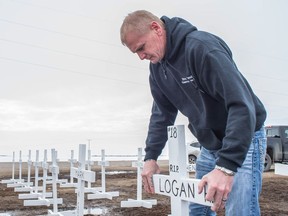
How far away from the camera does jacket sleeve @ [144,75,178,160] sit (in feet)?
8.30

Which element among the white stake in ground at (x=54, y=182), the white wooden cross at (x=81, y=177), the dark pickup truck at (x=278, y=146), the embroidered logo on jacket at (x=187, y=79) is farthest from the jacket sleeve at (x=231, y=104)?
the dark pickup truck at (x=278, y=146)

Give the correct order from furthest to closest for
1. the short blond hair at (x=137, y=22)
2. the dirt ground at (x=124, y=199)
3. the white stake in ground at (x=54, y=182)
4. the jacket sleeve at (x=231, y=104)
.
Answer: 1. the dirt ground at (x=124, y=199)
2. the white stake in ground at (x=54, y=182)
3. the short blond hair at (x=137, y=22)
4. the jacket sleeve at (x=231, y=104)

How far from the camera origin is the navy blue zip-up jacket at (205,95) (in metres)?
1.70

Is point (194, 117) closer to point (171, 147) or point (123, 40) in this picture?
point (171, 147)

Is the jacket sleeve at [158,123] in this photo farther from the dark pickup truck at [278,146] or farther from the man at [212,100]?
the dark pickup truck at [278,146]

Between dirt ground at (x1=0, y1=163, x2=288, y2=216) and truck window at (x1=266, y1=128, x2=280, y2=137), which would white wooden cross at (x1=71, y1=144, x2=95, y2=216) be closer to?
dirt ground at (x1=0, y1=163, x2=288, y2=216)

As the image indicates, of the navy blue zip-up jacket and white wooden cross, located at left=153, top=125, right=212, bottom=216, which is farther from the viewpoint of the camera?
white wooden cross, located at left=153, top=125, right=212, bottom=216

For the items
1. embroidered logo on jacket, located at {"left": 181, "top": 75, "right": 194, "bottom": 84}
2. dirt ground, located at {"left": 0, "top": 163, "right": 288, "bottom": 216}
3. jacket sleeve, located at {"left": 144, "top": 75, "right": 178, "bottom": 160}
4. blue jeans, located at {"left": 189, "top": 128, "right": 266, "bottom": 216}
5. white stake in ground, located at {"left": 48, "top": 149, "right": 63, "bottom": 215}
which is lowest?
dirt ground, located at {"left": 0, "top": 163, "right": 288, "bottom": 216}

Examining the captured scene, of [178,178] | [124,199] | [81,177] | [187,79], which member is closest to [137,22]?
[187,79]

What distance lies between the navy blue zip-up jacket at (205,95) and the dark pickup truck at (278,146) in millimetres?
10980

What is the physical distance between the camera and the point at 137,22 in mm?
1944

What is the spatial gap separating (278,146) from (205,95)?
11548 millimetres

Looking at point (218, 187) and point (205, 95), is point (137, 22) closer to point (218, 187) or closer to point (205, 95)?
point (205, 95)

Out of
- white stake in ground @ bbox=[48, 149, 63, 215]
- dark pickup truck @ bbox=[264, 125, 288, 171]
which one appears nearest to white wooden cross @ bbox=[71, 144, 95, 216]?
white stake in ground @ bbox=[48, 149, 63, 215]
